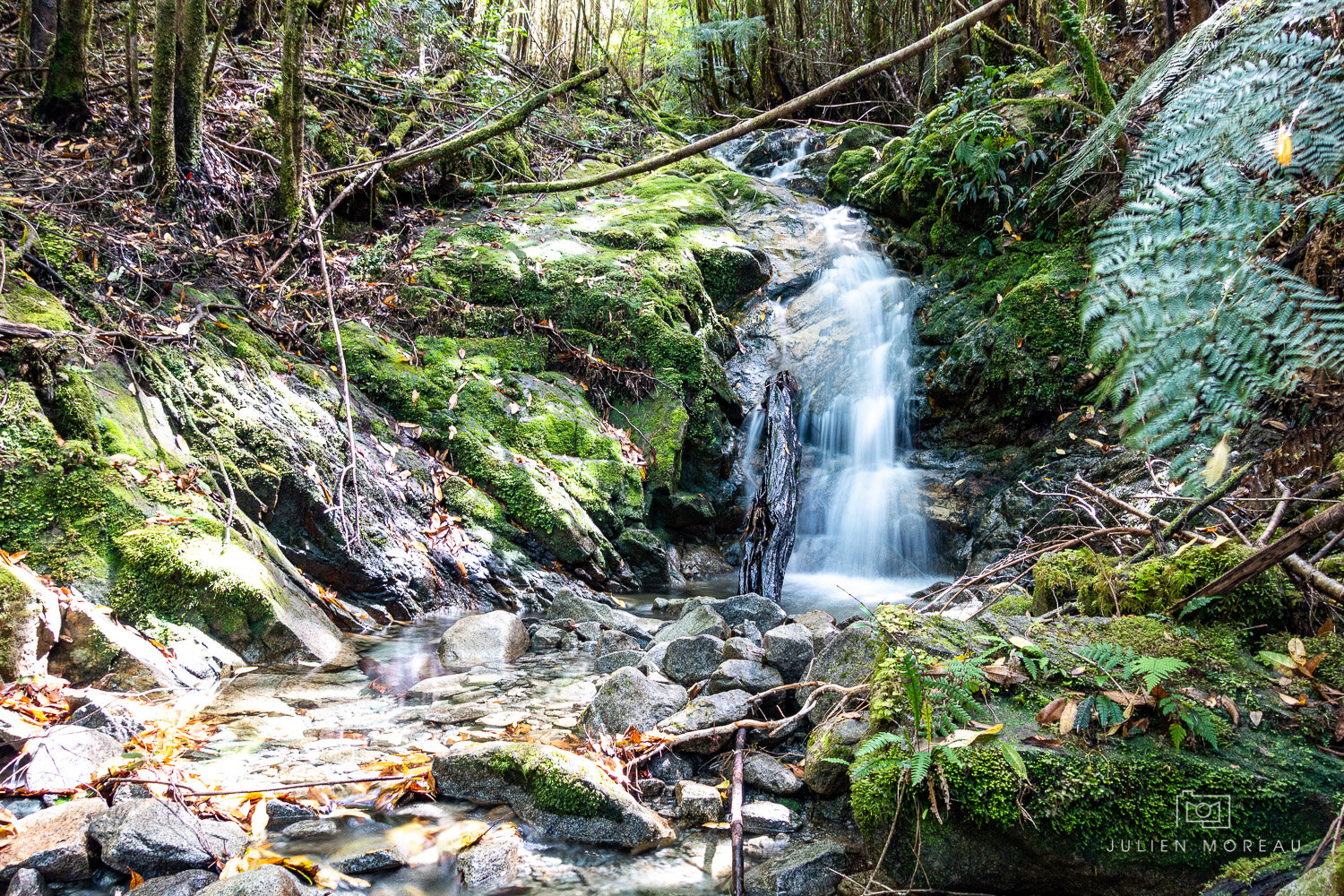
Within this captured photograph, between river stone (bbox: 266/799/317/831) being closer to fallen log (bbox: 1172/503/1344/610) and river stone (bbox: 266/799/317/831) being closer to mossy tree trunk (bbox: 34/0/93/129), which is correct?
fallen log (bbox: 1172/503/1344/610)

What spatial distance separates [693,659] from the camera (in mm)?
3545

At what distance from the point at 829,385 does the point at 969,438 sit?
1.67 metres

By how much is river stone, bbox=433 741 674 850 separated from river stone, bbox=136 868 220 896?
0.78 metres

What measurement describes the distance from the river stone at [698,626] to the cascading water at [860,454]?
207 cm

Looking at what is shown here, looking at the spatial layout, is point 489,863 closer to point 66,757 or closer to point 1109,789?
point 66,757

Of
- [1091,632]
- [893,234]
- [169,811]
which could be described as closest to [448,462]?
[169,811]

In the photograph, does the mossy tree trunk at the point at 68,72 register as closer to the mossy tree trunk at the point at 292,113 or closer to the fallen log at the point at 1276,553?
the mossy tree trunk at the point at 292,113

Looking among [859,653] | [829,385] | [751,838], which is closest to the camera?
[751,838]

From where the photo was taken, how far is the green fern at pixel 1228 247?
133 cm

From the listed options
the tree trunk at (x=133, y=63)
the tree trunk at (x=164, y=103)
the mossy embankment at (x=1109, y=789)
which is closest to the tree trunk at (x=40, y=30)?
the tree trunk at (x=133, y=63)

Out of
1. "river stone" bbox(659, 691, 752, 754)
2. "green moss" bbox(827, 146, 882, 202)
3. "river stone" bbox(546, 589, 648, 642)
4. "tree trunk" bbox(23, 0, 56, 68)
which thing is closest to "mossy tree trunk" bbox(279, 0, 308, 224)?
"tree trunk" bbox(23, 0, 56, 68)

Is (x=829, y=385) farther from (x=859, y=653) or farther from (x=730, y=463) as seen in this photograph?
(x=859, y=653)

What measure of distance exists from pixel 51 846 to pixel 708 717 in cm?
211

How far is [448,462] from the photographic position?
5.88 metres
